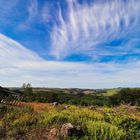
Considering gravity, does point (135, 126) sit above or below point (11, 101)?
below

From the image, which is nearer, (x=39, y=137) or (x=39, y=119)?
(x=39, y=137)

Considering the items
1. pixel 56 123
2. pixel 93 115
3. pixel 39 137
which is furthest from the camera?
pixel 93 115

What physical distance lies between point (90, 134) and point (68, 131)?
0.87 metres

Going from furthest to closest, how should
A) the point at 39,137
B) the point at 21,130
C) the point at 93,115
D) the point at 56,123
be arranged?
the point at 93,115
the point at 56,123
the point at 21,130
the point at 39,137

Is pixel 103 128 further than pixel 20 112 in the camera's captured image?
No

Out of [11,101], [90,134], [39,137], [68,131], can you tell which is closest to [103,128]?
[90,134]

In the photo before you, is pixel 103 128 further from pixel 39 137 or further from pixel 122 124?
pixel 39 137

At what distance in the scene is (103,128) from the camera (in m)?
11.4

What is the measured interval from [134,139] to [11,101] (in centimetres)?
468

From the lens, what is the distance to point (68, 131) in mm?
10758

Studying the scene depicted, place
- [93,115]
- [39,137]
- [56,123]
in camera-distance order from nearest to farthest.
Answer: [39,137], [56,123], [93,115]

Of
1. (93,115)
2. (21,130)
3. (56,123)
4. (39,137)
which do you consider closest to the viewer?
(39,137)

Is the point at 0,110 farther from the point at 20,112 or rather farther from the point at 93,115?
the point at 93,115

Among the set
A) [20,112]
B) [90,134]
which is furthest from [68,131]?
[20,112]
